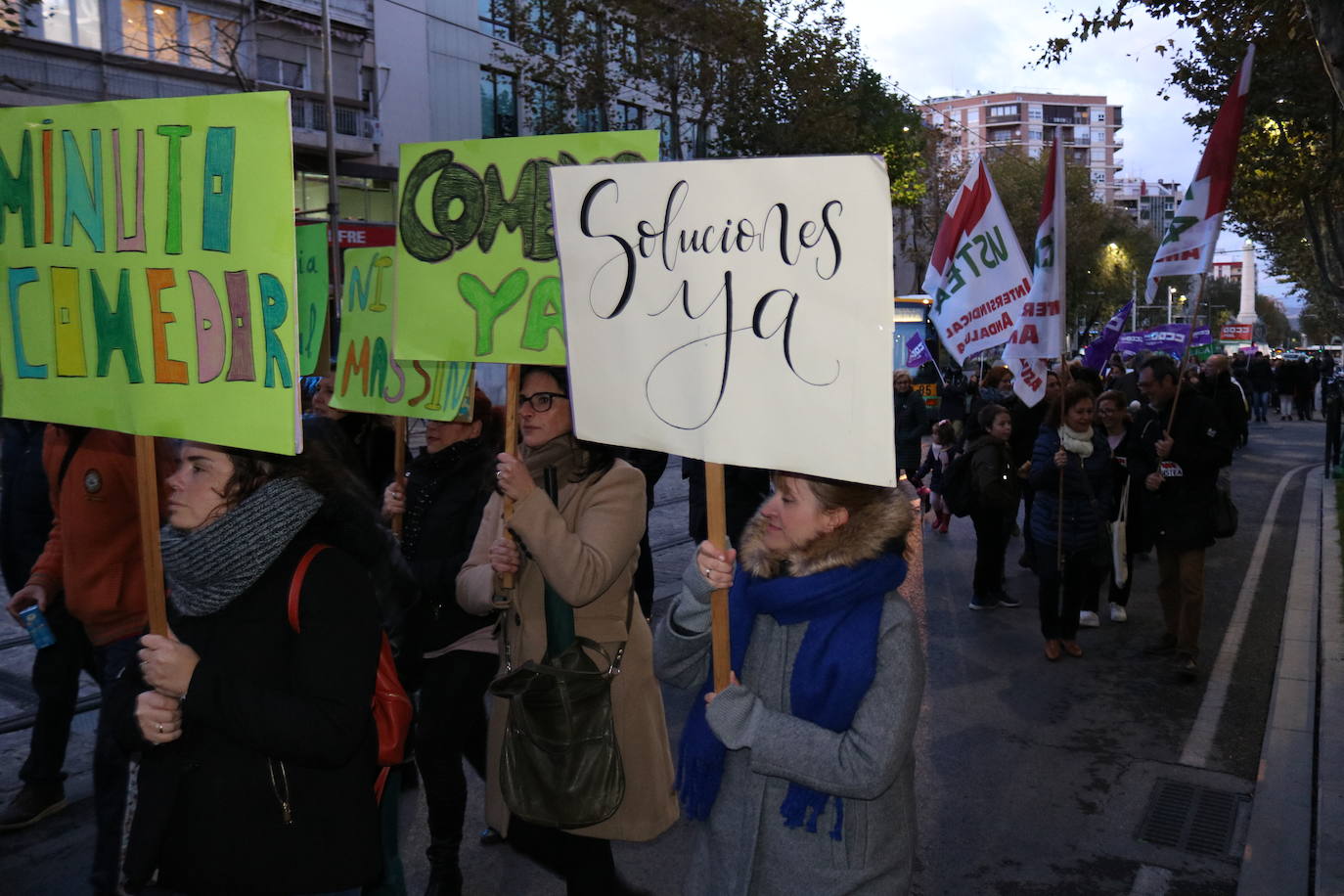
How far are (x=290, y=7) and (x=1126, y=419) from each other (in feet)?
82.1

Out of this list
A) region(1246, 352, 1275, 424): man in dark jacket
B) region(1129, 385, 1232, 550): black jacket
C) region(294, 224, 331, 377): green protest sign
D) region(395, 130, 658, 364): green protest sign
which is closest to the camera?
region(395, 130, 658, 364): green protest sign

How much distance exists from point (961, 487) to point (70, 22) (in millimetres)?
23807

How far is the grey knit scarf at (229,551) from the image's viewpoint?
2363 mm

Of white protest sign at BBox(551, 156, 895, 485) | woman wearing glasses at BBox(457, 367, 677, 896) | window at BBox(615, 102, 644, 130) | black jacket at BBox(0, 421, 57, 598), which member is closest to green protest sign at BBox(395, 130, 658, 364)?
woman wearing glasses at BBox(457, 367, 677, 896)

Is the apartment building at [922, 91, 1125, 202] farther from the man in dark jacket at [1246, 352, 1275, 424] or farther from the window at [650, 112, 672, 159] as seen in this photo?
the man in dark jacket at [1246, 352, 1275, 424]

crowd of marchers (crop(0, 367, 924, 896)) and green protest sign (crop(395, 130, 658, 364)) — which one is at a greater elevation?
green protest sign (crop(395, 130, 658, 364))

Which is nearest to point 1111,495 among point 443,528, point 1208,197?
point 1208,197

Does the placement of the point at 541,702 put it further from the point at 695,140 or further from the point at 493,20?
the point at 695,140

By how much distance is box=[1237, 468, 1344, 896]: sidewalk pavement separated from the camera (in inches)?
172

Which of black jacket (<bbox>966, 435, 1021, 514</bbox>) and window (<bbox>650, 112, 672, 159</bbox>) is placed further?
window (<bbox>650, 112, 672, 159</bbox>)

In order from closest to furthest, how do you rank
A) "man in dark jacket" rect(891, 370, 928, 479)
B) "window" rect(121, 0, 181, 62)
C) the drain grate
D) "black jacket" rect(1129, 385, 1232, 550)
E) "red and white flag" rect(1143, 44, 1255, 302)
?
the drain grate → "black jacket" rect(1129, 385, 1232, 550) → "red and white flag" rect(1143, 44, 1255, 302) → "man in dark jacket" rect(891, 370, 928, 479) → "window" rect(121, 0, 181, 62)

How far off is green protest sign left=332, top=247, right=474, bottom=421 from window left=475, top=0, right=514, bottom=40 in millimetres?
27878

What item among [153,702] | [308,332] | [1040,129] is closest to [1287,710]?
[308,332]

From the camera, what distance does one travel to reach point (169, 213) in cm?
255
